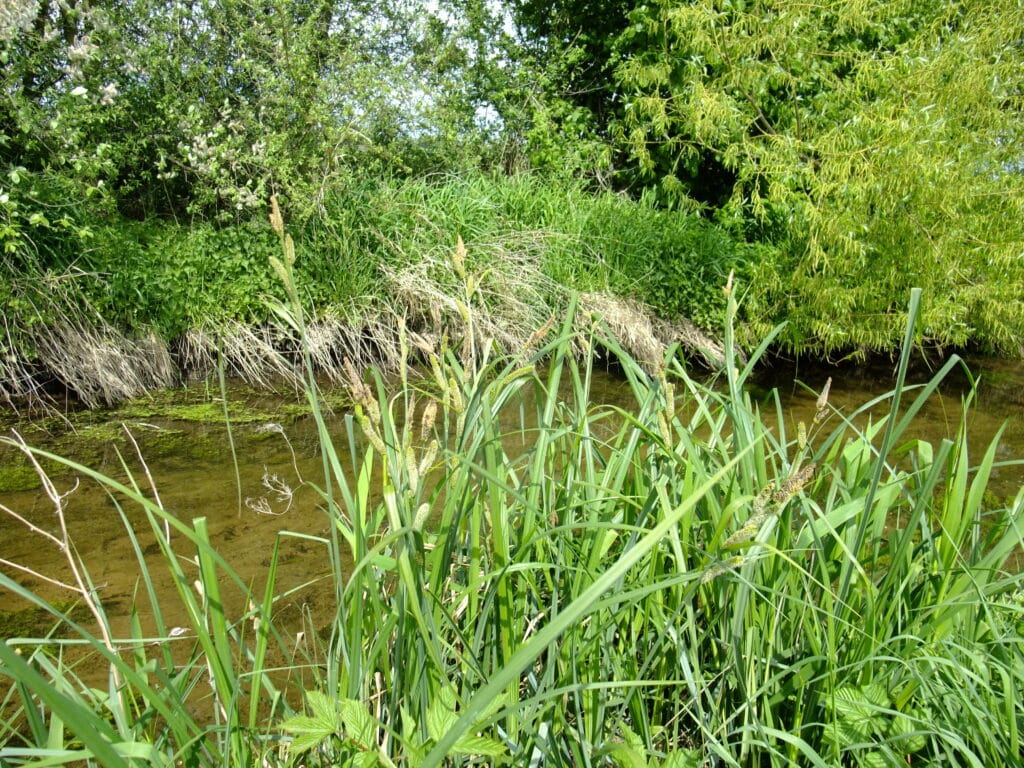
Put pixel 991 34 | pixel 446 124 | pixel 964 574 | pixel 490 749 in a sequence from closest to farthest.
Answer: pixel 490 749
pixel 964 574
pixel 991 34
pixel 446 124

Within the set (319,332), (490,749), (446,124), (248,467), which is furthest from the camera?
(446,124)

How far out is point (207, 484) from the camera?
446cm

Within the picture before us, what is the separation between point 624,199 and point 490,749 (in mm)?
8220

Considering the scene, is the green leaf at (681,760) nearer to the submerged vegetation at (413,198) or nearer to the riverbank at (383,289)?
the riverbank at (383,289)

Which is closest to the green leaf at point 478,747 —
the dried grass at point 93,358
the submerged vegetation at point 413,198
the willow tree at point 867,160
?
the submerged vegetation at point 413,198

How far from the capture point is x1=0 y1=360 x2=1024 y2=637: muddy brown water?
11.1 ft

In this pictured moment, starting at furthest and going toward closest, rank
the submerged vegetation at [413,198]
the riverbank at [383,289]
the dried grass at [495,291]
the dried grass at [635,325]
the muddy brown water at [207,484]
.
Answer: the dried grass at [635,325]
the dried grass at [495,291]
the submerged vegetation at [413,198]
the riverbank at [383,289]
the muddy brown water at [207,484]

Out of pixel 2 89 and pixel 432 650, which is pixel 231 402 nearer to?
pixel 2 89

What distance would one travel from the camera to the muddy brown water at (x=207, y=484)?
338 centimetres

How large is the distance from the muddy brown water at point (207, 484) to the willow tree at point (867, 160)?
84cm

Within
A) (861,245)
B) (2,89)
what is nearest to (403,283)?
(2,89)

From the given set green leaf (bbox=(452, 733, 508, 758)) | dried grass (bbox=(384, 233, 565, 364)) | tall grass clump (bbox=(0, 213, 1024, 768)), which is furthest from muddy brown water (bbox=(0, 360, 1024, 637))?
green leaf (bbox=(452, 733, 508, 758))

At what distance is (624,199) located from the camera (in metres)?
8.91

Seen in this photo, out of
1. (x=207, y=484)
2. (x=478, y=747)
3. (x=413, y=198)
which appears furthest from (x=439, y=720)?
(x=413, y=198)
